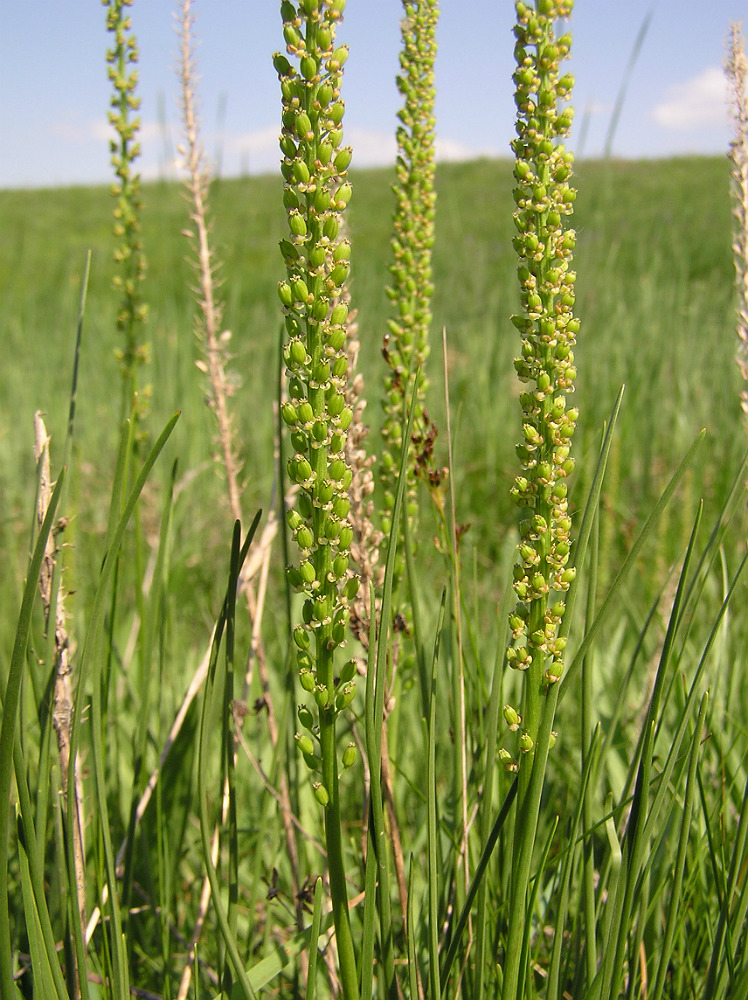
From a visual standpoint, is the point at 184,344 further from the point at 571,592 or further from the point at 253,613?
the point at 571,592

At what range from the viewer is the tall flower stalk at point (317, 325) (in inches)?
24.8

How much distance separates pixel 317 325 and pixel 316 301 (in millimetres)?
21

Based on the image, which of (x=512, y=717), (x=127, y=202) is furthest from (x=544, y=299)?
(x=127, y=202)

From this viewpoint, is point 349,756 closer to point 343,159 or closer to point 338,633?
point 338,633

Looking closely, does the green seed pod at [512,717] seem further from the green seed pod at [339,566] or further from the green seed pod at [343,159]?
the green seed pod at [343,159]

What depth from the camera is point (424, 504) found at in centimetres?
378

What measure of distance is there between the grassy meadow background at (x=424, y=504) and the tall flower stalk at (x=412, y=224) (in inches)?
2.3

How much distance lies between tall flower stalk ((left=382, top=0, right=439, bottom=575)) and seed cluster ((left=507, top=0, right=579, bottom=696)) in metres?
0.42

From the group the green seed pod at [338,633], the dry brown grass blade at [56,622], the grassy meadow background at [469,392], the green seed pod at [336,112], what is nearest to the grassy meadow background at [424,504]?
the grassy meadow background at [469,392]

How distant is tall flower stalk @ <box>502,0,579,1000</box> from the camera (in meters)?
0.69

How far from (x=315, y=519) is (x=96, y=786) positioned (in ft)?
1.26

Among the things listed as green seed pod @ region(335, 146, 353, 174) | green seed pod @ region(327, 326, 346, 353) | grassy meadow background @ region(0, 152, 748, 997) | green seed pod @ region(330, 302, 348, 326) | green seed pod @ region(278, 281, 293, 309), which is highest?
green seed pod @ region(335, 146, 353, 174)

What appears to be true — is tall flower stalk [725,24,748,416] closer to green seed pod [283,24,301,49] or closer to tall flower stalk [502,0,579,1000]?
tall flower stalk [502,0,579,1000]

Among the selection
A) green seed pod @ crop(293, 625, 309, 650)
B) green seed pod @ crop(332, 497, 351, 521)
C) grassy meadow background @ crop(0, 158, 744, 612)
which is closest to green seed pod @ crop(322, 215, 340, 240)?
green seed pod @ crop(332, 497, 351, 521)
